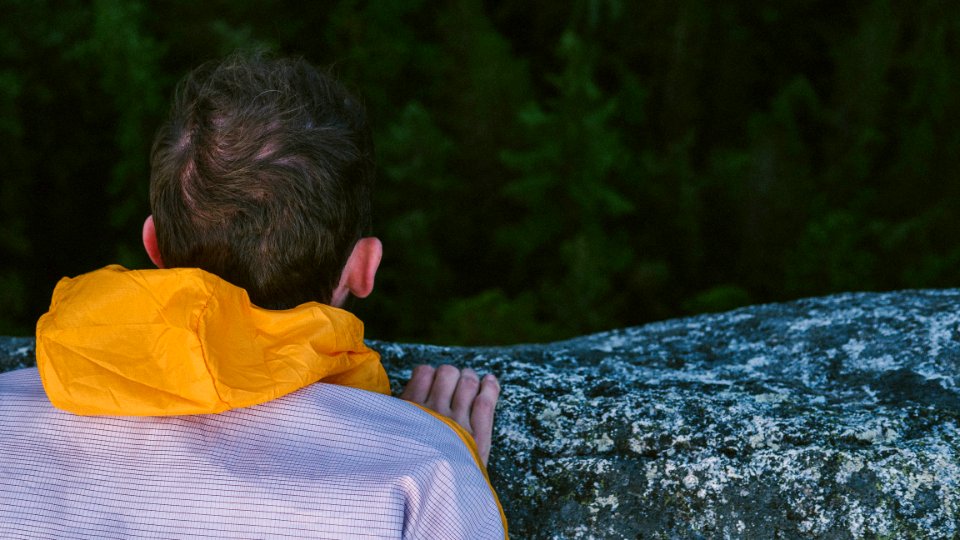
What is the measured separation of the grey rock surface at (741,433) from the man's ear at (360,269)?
394mm

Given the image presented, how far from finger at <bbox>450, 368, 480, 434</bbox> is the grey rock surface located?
0.41 ft

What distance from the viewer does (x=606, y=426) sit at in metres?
1.41

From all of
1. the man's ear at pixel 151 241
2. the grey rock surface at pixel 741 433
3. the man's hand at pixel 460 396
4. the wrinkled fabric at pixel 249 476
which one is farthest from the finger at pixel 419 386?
the man's ear at pixel 151 241

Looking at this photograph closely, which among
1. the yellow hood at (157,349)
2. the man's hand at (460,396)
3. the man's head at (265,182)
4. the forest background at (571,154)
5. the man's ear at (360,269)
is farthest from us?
the forest background at (571,154)

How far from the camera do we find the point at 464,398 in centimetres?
132

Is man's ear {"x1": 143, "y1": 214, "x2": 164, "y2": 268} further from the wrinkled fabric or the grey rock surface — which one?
the grey rock surface

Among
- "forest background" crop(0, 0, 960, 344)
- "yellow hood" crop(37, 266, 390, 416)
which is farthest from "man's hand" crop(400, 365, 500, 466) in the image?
"forest background" crop(0, 0, 960, 344)

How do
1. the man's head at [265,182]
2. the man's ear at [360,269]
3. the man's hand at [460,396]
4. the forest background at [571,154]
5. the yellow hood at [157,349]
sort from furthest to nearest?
the forest background at [571,154]
the man's hand at [460,396]
the man's ear at [360,269]
the man's head at [265,182]
the yellow hood at [157,349]

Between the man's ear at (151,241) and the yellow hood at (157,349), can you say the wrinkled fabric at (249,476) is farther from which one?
the man's ear at (151,241)

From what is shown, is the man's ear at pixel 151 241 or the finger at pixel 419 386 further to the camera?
the finger at pixel 419 386

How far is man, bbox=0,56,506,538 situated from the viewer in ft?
3.00

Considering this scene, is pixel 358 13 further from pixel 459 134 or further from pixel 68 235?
pixel 68 235

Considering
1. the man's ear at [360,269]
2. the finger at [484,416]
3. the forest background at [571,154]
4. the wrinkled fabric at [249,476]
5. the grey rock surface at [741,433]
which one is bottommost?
the forest background at [571,154]

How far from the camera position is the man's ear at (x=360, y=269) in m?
1.16
